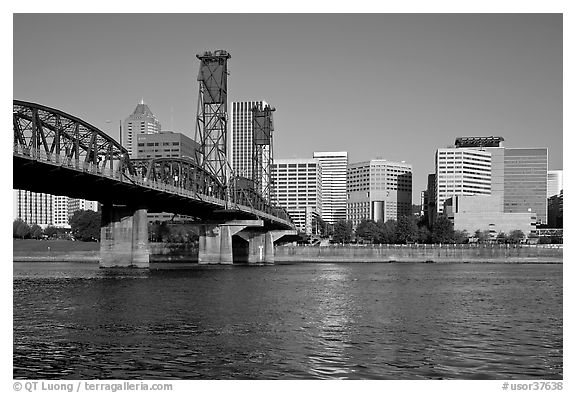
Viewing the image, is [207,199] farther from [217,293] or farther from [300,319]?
[300,319]

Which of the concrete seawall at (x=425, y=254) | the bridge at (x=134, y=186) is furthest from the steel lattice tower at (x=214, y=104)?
the concrete seawall at (x=425, y=254)

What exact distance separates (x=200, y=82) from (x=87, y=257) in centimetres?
5628

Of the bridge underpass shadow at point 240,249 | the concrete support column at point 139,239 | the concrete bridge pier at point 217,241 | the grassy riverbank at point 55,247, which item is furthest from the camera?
the grassy riverbank at point 55,247

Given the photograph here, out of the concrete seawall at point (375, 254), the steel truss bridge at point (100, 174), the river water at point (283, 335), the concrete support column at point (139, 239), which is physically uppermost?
the steel truss bridge at point (100, 174)

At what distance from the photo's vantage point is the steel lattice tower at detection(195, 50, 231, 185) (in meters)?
151

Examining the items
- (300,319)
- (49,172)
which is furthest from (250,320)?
(49,172)

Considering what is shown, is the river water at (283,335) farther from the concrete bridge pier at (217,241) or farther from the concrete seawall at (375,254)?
the concrete seawall at (375,254)

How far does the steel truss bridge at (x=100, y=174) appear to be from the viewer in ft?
267

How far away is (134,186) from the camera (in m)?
102

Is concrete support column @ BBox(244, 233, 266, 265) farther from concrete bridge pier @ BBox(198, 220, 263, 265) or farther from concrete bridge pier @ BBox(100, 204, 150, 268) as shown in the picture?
concrete bridge pier @ BBox(100, 204, 150, 268)

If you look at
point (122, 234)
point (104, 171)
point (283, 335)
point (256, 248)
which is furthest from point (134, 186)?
point (256, 248)

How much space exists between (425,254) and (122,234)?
3655 inches

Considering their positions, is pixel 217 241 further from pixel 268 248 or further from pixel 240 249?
pixel 268 248

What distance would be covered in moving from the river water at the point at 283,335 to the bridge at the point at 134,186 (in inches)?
849
